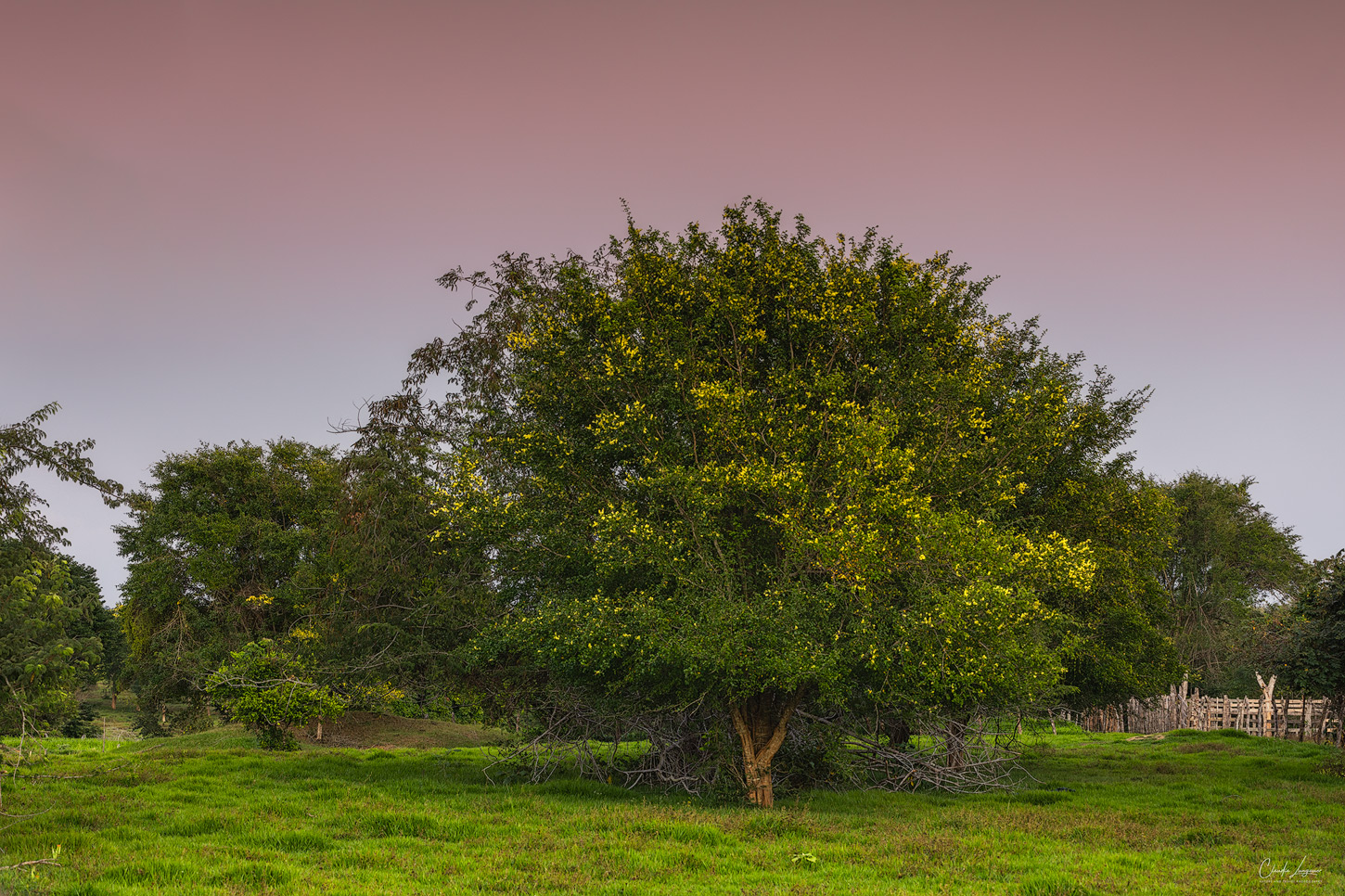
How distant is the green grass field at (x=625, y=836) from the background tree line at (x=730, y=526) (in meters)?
2.43

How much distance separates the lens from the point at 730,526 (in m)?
20.0

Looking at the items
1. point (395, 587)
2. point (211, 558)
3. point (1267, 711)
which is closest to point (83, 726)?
point (211, 558)

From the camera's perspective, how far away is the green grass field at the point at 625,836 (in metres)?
12.5

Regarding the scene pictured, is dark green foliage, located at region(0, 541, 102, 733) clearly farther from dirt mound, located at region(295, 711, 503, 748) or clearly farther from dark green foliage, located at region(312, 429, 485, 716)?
dirt mound, located at region(295, 711, 503, 748)

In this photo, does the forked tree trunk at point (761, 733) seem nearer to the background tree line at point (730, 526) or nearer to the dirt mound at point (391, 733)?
the background tree line at point (730, 526)

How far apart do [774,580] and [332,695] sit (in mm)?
13598

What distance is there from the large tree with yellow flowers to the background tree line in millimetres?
84

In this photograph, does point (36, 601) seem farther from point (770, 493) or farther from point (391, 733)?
point (391, 733)
